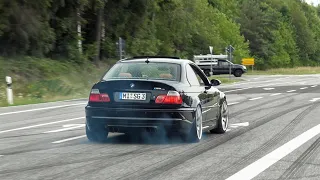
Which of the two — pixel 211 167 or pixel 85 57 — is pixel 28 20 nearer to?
pixel 85 57

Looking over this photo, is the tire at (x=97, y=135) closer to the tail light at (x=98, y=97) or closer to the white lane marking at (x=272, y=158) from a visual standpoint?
the tail light at (x=98, y=97)

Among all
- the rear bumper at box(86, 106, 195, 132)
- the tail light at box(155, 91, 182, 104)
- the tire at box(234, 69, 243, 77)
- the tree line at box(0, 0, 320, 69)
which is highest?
the tree line at box(0, 0, 320, 69)

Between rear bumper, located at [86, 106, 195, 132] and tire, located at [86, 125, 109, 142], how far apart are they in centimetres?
22

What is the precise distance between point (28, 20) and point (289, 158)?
996 inches

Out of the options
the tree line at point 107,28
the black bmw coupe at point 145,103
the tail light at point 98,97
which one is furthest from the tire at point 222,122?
the tree line at point 107,28

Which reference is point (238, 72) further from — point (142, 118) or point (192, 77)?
point (142, 118)

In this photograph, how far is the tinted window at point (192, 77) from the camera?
35.1ft

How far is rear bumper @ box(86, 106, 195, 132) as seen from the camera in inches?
385

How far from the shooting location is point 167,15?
6159 centimetres

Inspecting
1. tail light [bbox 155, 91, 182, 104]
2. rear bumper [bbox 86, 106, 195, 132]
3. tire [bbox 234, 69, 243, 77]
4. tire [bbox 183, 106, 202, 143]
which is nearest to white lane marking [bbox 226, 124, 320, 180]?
tire [bbox 183, 106, 202, 143]

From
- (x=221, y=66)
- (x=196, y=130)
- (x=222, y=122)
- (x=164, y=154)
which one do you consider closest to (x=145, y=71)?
(x=196, y=130)

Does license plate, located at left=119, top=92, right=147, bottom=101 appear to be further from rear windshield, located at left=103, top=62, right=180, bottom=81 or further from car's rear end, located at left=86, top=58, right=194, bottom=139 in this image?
rear windshield, located at left=103, top=62, right=180, bottom=81

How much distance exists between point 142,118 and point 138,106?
0.19 meters

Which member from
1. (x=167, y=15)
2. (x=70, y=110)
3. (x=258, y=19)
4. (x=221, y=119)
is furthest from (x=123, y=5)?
(x=258, y=19)
